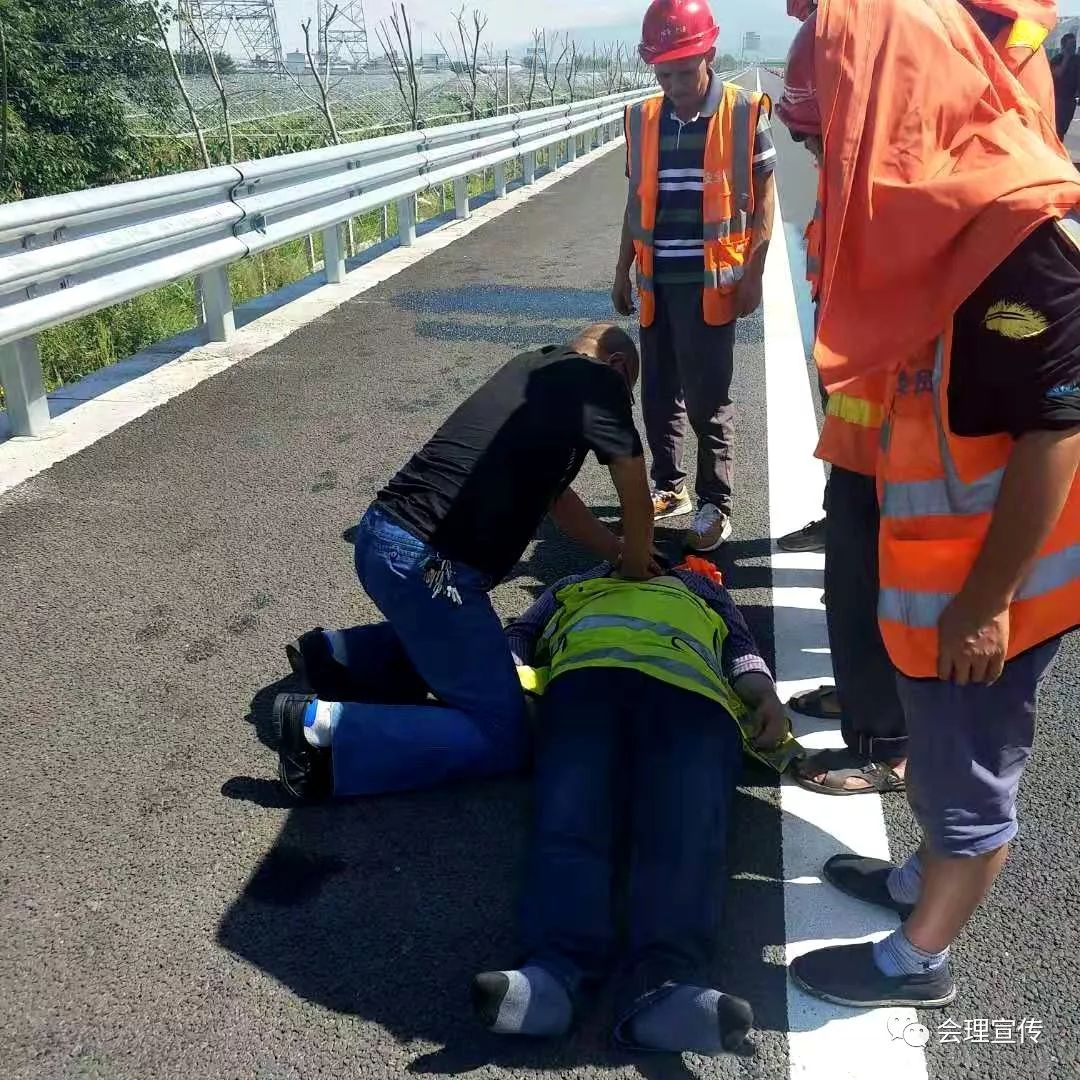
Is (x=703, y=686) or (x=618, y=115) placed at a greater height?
(x=618, y=115)

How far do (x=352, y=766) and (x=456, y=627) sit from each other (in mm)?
444

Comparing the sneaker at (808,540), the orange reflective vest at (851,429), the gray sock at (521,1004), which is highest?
the orange reflective vest at (851,429)

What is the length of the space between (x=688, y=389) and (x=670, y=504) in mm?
513

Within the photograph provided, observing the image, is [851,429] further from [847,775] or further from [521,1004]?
[521,1004]

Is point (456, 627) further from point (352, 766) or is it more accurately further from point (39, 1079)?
point (39, 1079)

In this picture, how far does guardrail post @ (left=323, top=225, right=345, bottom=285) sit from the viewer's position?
352 inches

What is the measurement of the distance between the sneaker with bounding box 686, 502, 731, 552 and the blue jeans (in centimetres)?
147

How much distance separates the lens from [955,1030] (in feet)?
7.23

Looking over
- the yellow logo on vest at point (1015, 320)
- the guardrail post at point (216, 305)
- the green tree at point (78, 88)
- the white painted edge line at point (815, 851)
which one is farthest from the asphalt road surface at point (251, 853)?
the green tree at point (78, 88)

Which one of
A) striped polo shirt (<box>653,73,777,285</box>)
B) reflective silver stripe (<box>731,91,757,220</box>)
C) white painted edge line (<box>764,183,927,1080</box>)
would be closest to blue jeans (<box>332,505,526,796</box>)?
white painted edge line (<box>764,183,927,1080</box>)

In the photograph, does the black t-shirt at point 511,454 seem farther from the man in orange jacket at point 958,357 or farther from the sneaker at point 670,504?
the sneaker at point 670,504

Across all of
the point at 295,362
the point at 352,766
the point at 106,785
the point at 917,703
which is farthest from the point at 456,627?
the point at 295,362

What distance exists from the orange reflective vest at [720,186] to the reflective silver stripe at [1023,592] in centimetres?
254

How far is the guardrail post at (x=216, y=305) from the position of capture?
694 centimetres
